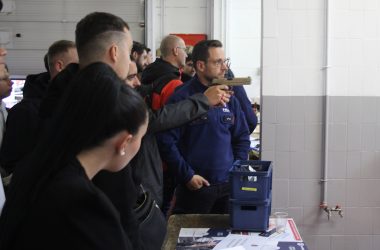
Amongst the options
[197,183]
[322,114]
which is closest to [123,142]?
[197,183]

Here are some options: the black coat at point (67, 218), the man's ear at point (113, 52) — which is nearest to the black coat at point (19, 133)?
the man's ear at point (113, 52)

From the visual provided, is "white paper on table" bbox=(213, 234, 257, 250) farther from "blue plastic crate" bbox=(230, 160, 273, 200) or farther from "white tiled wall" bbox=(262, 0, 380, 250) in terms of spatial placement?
"white tiled wall" bbox=(262, 0, 380, 250)

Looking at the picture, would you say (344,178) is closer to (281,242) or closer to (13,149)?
(281,242)

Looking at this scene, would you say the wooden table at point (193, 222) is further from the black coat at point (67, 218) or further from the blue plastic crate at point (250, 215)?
the black coat at point (67, 218)

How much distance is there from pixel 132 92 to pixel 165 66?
270 cm

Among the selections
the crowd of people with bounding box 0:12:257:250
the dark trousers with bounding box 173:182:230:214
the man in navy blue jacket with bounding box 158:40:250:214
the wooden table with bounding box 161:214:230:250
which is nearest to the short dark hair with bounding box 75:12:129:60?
the crowd of people with bounding box 0:12:257:250

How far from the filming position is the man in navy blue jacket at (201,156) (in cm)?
306

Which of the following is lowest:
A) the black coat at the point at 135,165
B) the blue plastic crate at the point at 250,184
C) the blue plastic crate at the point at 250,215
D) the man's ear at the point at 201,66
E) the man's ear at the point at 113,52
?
the blue plastic crate at the point at 250,215

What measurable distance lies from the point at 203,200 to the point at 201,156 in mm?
270

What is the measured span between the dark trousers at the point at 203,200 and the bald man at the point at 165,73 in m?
0.65

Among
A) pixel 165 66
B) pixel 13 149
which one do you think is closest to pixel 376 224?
pixel 165 66

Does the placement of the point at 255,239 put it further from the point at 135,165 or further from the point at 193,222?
the point at 135,165

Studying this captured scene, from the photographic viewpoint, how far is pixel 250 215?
Answer: 224cm

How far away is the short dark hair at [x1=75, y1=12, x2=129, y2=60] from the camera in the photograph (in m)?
2.02
